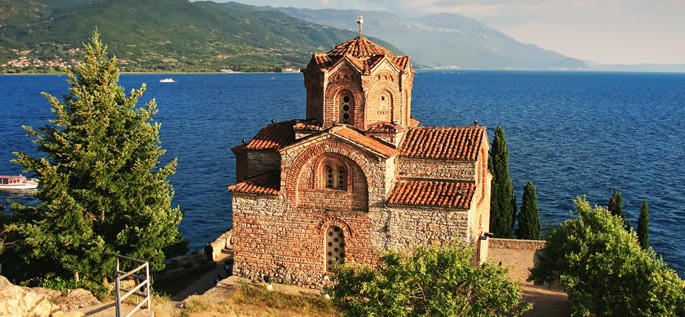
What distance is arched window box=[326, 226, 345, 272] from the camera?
25219 mm

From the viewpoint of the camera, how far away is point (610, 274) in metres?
21.3

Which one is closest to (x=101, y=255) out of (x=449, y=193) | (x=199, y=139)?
(x=449, y=193)

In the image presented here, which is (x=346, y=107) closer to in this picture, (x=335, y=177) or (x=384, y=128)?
(x=384, y=128)

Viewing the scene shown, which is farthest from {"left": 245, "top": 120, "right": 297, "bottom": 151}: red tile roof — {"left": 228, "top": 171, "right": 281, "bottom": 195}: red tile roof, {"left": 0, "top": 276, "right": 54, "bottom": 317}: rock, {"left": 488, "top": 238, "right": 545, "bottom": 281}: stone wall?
{"left": 488, "top": 238, "right": 545, "bottom": 281}: stone wall

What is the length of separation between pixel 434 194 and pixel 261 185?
308 inches

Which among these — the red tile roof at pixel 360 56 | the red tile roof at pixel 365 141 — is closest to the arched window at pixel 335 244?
the red tile roof at pixel 365 141

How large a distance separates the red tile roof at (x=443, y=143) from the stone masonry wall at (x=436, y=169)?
0.24m

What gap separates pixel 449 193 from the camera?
24.0m

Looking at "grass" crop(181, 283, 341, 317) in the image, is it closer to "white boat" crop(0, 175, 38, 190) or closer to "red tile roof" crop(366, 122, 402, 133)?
"red tile roof" crop(366, 122, 402, 133)

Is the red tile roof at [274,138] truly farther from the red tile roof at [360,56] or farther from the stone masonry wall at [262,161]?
the red tile roof at [360,56]

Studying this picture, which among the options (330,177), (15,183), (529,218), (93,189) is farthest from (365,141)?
(15,183)

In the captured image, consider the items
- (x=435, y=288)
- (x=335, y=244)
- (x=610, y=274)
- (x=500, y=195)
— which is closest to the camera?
(x=435, y=288)

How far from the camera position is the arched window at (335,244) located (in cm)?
2522

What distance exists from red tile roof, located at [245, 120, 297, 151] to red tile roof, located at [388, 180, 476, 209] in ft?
19.1
